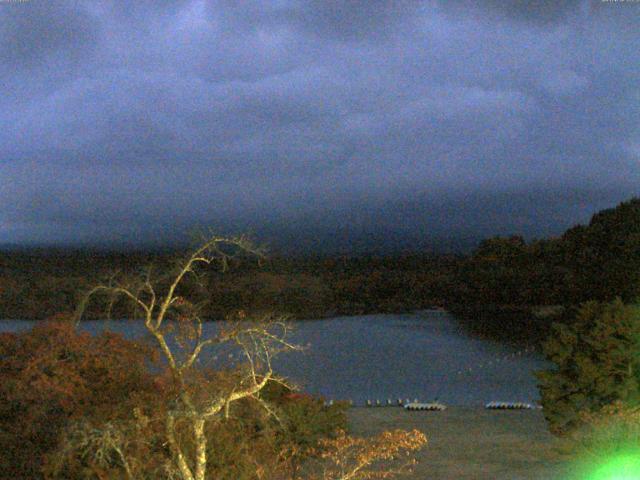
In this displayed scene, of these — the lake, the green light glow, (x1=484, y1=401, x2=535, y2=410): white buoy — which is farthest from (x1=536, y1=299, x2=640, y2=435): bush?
(x1=484, y1=401, x2=535, y2=410): white buoy

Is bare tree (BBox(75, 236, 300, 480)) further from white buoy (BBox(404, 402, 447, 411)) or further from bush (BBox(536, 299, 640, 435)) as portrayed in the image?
white buoy (BBox(404, 402, 447, 411))

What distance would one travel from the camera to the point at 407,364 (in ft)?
102

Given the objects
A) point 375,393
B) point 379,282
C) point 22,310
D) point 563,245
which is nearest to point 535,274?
point 563,245

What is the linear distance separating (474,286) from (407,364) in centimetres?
2209

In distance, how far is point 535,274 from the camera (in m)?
48.6

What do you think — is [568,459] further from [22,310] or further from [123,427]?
[22,310]

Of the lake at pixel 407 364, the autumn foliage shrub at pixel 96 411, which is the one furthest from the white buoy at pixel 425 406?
the autumn foliage shrub at pixel 96 411

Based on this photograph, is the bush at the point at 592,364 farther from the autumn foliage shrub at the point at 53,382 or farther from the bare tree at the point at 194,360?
the autumn foliage shrub at the point at 53,382

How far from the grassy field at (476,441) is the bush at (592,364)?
879 millimetres

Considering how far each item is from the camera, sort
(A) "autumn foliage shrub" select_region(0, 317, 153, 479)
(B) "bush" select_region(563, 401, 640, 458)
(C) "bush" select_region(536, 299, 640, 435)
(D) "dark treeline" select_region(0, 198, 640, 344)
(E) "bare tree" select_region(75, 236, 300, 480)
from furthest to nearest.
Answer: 1. (D) "dark treeline" select_region(0, 198, 640, 344)
2. (C) "bush" select_region(536, 299, 640, 435)
3. (B) "bush" select_region(563, 401, 640, 458)
4. (A) "autumn foliage shrub" select_region(0, 317, 153, 479)
5. (E) "bare tree" select_region(75, 236, 300, 480)

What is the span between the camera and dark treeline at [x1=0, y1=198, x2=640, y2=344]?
150 feet

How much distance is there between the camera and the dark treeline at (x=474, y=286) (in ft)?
150

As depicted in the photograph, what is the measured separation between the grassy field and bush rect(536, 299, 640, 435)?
2.88 feet

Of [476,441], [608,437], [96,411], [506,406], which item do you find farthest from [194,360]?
[506,406]
